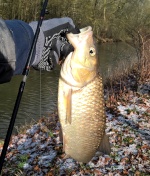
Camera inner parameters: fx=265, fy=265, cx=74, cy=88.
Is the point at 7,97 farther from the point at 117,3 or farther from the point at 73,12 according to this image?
the point at 117,3

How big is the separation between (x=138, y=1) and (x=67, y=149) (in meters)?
29.8

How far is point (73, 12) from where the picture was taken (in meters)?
23.3

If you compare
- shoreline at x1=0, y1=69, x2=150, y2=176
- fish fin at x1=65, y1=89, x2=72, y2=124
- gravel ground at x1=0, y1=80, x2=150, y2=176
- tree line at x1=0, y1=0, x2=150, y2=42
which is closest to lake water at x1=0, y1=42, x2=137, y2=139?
shoreline at x1=0, y1=69, x2=150, y2=176

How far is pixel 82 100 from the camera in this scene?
1.80m

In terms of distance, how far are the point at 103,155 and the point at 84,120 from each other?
3830mm

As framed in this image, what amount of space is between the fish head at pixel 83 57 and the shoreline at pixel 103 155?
3675mm

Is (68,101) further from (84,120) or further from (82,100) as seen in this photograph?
(84,120)

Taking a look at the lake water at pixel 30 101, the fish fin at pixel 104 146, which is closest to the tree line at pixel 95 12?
the lake water at pixel 30 101

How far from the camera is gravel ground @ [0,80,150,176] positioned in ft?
17.0

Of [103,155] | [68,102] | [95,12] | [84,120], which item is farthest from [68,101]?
[95,12]

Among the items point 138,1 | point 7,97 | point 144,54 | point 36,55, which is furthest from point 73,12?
point 36,55

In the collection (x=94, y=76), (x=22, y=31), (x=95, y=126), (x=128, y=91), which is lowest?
(x=128, y=91)

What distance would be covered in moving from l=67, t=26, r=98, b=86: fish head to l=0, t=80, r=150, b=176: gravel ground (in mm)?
3284

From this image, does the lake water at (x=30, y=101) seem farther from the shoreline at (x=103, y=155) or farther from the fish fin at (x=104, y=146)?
the fish fin at (x=104, y=146)
